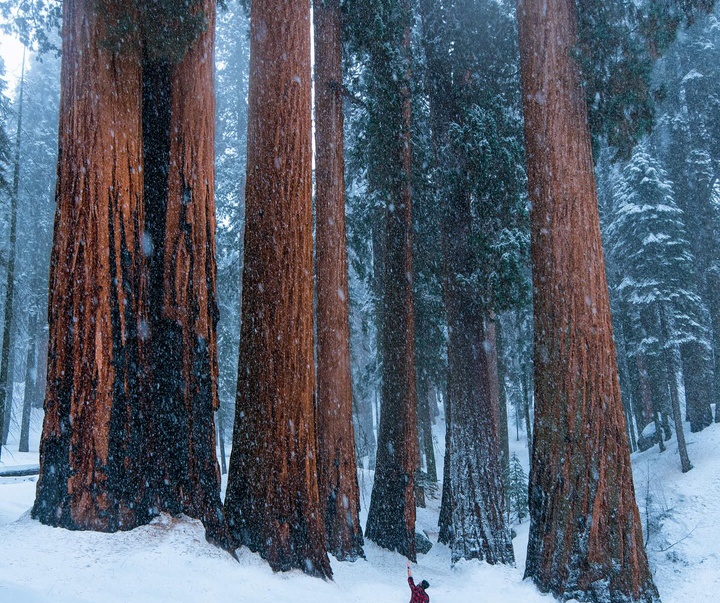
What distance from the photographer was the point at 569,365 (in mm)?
6500

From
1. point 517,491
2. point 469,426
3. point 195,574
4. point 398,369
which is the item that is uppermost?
point 398,369

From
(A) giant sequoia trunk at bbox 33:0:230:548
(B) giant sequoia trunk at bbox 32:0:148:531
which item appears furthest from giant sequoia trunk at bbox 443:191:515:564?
(B) giant sequoia trunk at bbox 32:0:148:531

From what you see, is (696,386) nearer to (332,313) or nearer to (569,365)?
(332,313)

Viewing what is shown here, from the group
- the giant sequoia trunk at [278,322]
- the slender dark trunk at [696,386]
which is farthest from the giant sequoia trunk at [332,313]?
the slender dark trunk at [696,386]

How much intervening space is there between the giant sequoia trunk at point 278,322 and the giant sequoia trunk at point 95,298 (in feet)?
3.45

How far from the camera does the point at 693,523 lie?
13.2 meters

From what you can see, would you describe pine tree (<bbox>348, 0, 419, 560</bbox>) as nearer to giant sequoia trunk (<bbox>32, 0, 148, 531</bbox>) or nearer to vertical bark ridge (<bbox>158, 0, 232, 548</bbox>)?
vertical bark ridge (<bbox>158, 0, 232, 548</bbox>)

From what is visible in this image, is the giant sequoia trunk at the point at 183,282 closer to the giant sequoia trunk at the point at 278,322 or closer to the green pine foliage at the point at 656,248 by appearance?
the giant sequoia trunk at the point at 278,322

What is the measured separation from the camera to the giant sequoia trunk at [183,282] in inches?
217

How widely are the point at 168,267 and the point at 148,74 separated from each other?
2102mm

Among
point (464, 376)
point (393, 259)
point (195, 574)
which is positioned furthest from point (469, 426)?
point (195, 574)

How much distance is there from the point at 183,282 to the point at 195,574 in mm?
2619

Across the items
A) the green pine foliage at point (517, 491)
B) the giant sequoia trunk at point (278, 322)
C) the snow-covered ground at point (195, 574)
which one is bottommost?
the green pine foliage at point (517, 491)

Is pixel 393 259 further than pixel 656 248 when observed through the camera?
No
